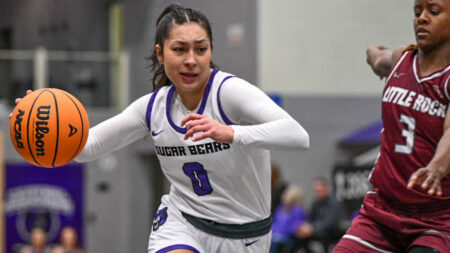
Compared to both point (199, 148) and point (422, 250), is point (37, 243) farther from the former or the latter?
point (422, 250)

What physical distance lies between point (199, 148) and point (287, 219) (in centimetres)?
650

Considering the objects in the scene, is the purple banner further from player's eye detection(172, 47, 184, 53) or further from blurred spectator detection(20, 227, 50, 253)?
player's eye detection(172, 47, 184, 53)

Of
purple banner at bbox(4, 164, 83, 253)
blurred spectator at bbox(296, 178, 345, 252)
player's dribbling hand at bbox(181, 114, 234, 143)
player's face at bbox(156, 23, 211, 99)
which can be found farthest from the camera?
purple banner at bbox(4, 164, 83, 253)

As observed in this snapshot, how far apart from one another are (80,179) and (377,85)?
604 cm

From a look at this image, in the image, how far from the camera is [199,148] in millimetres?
4137

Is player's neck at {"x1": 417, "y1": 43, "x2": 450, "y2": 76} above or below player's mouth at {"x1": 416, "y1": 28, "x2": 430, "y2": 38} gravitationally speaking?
below

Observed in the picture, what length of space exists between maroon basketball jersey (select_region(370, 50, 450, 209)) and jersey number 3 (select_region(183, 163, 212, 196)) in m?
0.89

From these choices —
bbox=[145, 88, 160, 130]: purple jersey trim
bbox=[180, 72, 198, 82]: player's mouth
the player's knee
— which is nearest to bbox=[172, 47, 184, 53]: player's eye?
bbox=[180, 72, 198, 82]: player's mouth

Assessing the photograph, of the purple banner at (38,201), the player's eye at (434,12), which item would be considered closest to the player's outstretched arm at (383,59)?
the player's eye at (434,12)

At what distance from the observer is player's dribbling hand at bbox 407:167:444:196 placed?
338 centimetres

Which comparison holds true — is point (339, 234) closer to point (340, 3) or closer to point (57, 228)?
point (340, 3)

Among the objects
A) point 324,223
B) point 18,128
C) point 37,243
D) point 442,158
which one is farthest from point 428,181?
Answer: point 37,243

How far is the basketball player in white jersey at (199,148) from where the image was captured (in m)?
4.08

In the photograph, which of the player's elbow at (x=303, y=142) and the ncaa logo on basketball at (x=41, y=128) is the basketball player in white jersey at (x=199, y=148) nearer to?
the player's elbow at (x=303, y=142)
